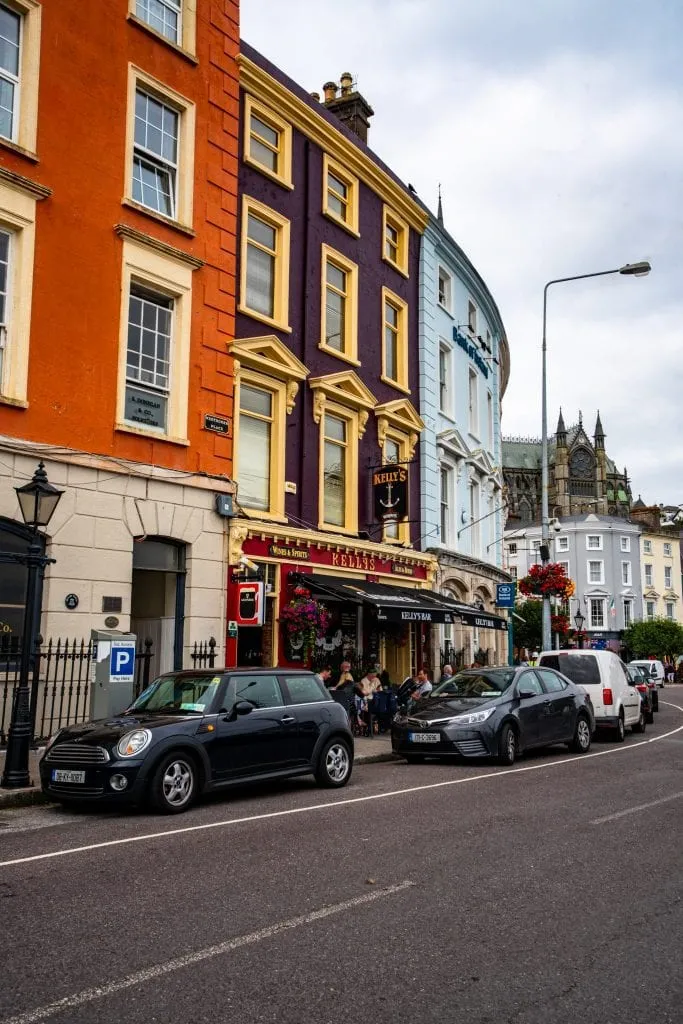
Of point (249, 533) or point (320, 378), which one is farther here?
point (320, 378)

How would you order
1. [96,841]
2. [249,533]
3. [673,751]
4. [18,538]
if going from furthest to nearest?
[249,533] < [673,751] < [18,538] < [96,841]

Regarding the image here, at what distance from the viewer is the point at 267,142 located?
2020 centimetres

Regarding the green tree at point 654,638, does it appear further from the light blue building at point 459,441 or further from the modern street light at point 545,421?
the modern street light at point 545,421

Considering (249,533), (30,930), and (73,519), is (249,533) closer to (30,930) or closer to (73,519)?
(73,519)

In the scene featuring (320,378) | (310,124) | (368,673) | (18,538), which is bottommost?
(368,673)

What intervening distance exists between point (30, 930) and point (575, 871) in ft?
12.6

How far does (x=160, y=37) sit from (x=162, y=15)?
2.91ft

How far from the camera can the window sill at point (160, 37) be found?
1622cm

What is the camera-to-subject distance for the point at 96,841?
7875 mm

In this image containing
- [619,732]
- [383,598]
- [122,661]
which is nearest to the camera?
[122,661]

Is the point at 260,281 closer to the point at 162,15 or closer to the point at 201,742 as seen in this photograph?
the point at 162,15

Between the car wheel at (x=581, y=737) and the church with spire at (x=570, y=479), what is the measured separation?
293 feet

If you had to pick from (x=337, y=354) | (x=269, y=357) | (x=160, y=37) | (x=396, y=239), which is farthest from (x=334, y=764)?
(x=396, y=239)

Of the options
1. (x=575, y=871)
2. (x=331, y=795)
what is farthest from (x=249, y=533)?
(x=575, y=871)
